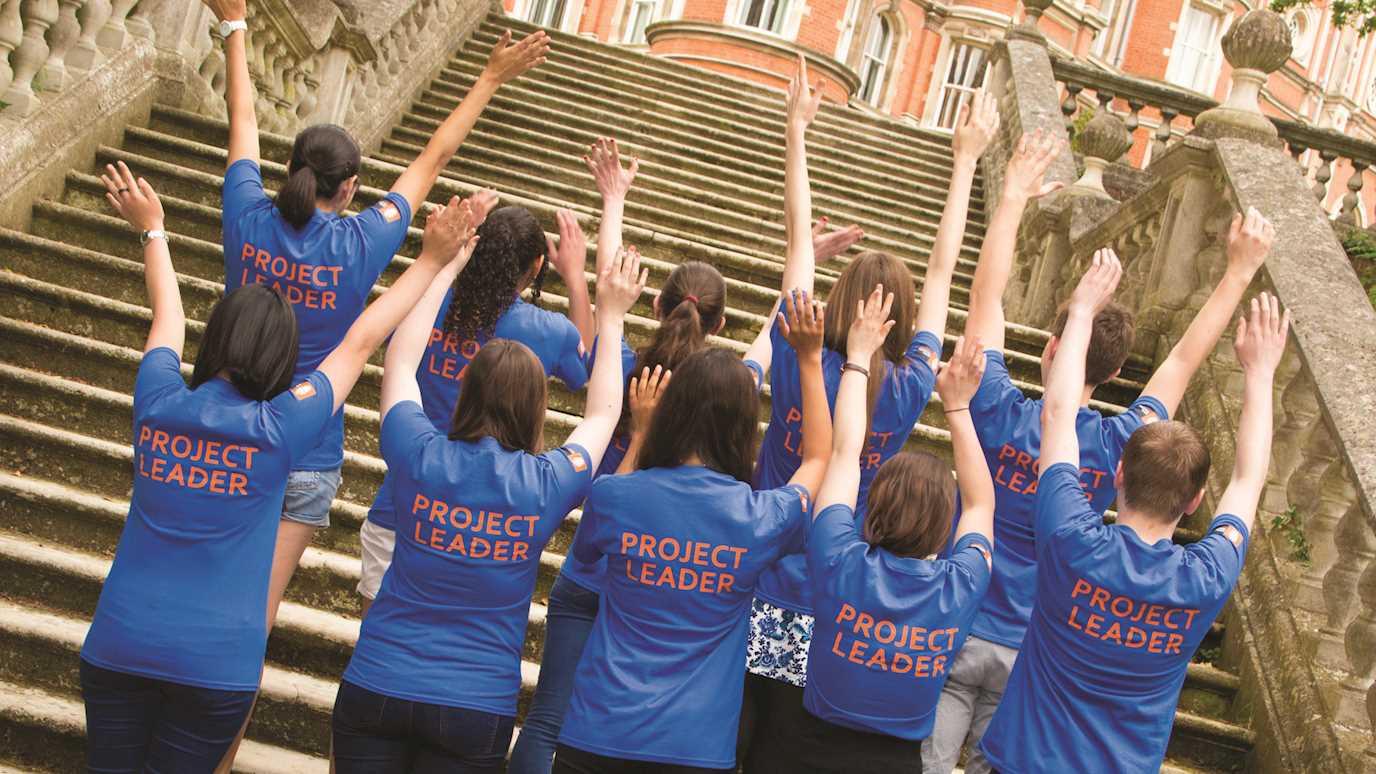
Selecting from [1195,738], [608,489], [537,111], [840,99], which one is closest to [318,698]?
[608,489]

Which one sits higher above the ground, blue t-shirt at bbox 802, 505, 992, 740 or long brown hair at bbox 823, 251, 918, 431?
long brown hair at bbox 823, 251, 918, 431

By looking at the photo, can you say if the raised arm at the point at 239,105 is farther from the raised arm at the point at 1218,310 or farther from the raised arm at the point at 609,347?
the raised arm at the point at 1218,310

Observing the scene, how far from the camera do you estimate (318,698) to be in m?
4.49

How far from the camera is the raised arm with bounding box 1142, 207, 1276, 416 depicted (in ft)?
12.7

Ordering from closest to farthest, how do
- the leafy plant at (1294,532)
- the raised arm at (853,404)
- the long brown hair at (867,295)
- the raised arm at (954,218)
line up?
the raised arm at (853,404) → the long brown hair at (867,295) → the raised arm at (954,218) → the leafy plant at (1294,532)

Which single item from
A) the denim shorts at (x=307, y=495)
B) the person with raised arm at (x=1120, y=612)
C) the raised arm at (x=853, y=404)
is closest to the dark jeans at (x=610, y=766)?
the raised arm at (x=853, y=404)

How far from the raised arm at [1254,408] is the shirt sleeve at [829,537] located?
915 millimetres

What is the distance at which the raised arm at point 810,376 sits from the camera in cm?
347

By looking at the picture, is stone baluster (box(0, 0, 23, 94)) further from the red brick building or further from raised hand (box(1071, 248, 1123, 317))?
the red brick building

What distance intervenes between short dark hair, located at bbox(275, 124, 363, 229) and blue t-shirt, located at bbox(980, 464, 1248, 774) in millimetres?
2278

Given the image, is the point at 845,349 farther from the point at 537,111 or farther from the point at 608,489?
the point at 537,111

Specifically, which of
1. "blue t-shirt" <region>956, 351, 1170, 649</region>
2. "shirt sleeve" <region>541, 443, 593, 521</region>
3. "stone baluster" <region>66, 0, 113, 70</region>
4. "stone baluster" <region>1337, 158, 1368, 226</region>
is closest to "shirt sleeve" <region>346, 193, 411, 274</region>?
"shirt sleeve" <region>541, 443, 593, 521</region>

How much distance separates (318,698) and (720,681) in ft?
6.10

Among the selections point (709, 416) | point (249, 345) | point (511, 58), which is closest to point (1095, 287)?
point (709, 416)
